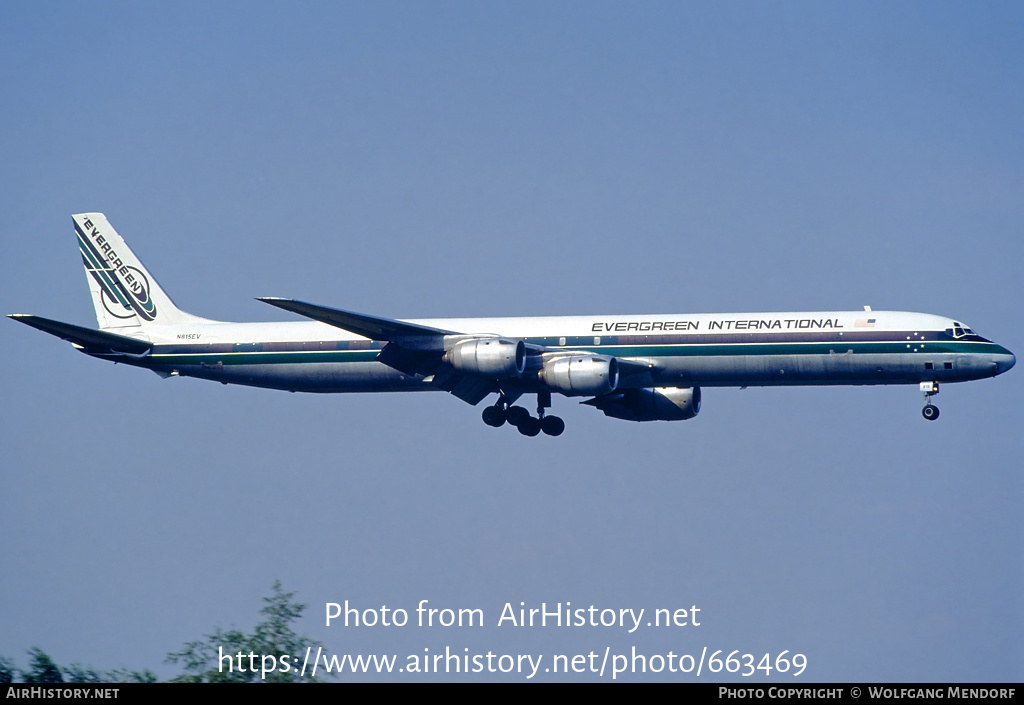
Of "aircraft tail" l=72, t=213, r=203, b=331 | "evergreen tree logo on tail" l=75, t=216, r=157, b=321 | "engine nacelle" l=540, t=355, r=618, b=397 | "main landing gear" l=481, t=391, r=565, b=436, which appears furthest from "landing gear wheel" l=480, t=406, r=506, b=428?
"evergreen tree logo on tail" l=75, t=216, r=157, b=321

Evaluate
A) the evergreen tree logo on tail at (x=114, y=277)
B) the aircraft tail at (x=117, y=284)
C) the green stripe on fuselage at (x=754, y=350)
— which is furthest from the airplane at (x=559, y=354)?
the evergreen tree logo on tail at (x=114, y=277)

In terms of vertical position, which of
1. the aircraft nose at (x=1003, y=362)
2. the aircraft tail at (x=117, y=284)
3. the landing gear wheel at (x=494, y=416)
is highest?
the aircraft tail at (x=117, y=284)

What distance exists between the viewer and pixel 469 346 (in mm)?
54000

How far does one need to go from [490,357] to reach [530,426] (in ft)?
22.6

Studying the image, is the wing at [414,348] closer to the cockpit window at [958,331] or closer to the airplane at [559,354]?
the airplane at [559,354]

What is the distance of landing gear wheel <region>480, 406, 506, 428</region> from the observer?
5881 centimetres

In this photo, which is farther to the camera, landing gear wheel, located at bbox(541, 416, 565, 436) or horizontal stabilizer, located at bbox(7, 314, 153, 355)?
landing gear wheel, located at bbox(541, 416, 565, 436)

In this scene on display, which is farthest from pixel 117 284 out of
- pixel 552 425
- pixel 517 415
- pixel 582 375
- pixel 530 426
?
pixel 582 375

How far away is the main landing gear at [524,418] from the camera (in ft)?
193

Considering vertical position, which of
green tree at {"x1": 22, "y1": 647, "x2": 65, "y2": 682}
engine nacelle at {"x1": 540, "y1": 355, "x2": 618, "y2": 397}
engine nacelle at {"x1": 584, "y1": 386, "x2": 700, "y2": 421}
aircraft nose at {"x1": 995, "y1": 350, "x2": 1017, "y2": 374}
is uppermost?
engine nacelle at {"x1": 584, "y1": 386, "x2": 700, "y2": 421}

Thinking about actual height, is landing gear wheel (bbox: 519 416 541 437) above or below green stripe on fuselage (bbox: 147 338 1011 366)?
below

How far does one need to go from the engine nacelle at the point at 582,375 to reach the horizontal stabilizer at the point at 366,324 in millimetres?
4526

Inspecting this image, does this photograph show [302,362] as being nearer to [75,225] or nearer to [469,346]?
[469,346]

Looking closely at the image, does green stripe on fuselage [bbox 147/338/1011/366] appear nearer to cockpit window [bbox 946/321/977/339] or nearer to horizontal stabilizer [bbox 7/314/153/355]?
cockpit window [bbox 946/321/977/339]
